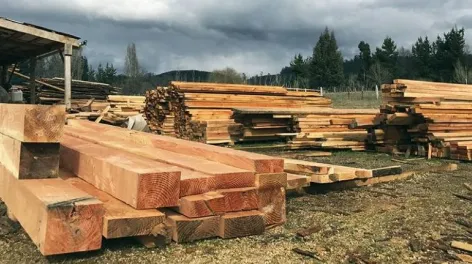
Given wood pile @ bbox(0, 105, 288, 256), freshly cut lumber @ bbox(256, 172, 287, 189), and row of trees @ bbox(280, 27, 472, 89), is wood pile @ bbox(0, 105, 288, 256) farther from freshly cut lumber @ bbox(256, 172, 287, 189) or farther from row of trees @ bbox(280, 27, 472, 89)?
row of trees @ bbox(280, 27, 472, 89)

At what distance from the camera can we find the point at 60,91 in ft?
70.1

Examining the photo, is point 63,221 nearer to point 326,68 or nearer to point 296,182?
point 296,182

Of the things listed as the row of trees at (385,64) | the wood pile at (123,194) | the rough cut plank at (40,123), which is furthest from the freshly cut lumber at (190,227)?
the row of trees at (385,64)

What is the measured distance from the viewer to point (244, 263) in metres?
3.30

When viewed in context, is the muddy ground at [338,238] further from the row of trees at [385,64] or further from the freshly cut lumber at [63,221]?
the row of trees at [385,64]

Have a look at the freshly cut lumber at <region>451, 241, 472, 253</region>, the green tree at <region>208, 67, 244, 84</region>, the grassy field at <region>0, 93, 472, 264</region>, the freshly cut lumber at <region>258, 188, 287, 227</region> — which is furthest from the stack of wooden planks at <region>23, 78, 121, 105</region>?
the green tree at <region>208, 67, 244, 84</region>

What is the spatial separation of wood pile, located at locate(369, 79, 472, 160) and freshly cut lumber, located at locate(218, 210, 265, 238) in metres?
7.27

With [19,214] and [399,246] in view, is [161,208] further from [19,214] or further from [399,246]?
[399,246]

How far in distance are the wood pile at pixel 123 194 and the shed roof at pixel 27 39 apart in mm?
8914

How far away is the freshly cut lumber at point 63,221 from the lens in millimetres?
2986

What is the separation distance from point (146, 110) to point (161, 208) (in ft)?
41.1

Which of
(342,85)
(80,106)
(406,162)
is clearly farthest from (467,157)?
(342,85)

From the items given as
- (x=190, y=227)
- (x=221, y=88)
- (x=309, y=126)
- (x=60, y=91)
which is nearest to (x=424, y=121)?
(x=309, y=126)

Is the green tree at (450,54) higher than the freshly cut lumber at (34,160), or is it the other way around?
the green tree at (450,54)
